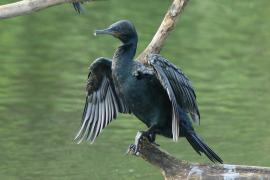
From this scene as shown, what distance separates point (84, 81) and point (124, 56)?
5375 mm

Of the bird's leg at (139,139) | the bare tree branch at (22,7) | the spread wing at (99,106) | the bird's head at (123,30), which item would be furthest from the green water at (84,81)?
the bare tree branch at (22,7)

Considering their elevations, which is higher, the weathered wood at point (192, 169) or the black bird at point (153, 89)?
the black bird at point (153, 89)

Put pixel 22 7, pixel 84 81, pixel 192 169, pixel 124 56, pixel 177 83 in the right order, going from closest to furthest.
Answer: pixel 22 7, pixel 177 83, pixel 124 56, pixel 192 169, pixel 84 81

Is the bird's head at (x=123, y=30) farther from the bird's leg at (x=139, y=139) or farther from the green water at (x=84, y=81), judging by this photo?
the green water at (x=84, y=81)

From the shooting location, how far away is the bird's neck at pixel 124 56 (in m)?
7.21

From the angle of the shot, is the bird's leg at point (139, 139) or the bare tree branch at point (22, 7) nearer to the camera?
the bare tree branch at point (22, 7)

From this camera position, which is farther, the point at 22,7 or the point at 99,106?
the point at 99,106

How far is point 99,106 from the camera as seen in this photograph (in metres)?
7.78

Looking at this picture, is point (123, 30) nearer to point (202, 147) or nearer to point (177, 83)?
point (177, 83)

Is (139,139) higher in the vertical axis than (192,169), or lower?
higher

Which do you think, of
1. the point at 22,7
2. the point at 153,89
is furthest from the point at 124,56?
the point at 22,7

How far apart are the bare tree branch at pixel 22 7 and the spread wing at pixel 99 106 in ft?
3.01

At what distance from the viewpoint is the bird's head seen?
7.13 metres

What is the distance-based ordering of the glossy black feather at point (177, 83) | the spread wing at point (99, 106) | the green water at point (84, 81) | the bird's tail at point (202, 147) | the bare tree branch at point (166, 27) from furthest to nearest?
the green water at point (84, 81) → the spread wing at point (99, 106) → the bare tree branch at point (166, 27) → the bird's tail at point (202, 147) → the glossy black feather at point (177, 83)
